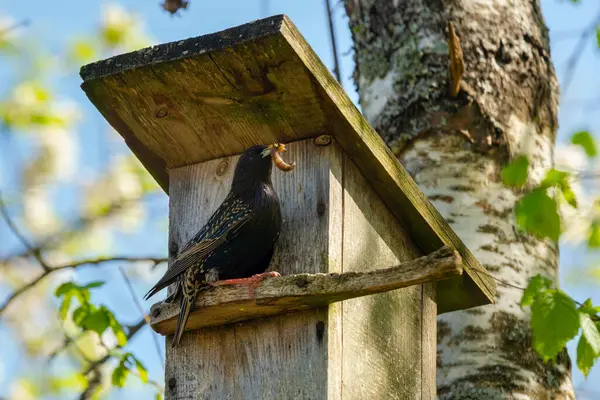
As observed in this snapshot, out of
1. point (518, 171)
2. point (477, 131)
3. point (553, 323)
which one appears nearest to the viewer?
point (553, 323)

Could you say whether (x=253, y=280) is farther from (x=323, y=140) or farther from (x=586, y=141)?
(x=586, y=141)

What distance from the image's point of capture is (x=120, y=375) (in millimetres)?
4125

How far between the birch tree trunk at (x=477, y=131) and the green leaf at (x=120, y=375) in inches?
55.5

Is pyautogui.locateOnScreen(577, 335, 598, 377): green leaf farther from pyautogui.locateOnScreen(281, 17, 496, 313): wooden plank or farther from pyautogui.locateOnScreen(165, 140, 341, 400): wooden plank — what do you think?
pyautogui.locateOnScreen(165, 140, 341, 400): wooden plank

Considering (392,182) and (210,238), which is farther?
(392,182)

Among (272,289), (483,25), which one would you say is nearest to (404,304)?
(272,289)

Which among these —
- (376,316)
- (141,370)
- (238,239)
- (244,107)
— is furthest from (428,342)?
(141,370)

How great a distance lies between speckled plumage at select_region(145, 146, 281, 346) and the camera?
2975 millimetres

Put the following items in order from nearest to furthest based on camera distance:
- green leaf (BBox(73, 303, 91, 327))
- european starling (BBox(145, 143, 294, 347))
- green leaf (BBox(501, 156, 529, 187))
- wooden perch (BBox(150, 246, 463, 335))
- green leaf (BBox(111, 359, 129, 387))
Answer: wooden perch (BBox(150, 246, 463, 335)) < european starling (BBox(145, 143, 294, 347)) < green leaf (BBox(501, 156, 529, 187)) < green leaf (BBox(111, 359, 129, 387)) < green leaf (BBox(73, 303, 91, 327))

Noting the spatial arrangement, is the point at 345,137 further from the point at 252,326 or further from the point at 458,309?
the point at 458,309

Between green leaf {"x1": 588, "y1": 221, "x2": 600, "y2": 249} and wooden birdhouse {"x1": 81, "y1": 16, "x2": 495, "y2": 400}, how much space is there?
661mm

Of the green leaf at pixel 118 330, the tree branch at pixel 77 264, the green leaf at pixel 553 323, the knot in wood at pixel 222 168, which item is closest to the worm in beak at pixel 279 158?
the knot in wood at pixel 222 168

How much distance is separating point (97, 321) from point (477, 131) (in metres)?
1.84

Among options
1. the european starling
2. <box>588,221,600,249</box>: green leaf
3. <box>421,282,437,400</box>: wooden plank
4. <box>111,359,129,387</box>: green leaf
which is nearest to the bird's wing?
the european starling
